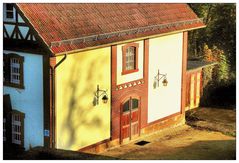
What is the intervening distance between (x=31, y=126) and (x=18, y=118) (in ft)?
2.58

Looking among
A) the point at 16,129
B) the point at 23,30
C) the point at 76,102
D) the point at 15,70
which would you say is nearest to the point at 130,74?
the point at 76,102

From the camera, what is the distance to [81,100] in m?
19.5

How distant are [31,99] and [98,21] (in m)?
4.16

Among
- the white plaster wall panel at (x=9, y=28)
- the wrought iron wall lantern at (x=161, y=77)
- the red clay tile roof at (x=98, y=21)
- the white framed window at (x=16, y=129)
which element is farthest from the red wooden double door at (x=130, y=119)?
the white plaster wall panel at (x=9, y=28)

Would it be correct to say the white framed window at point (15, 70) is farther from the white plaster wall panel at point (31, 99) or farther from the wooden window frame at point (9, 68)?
the white plaster wall panel at point (31, 99)

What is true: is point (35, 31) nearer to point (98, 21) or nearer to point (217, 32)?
point (98, 21)

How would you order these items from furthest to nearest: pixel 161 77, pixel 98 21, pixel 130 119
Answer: pixel 161 77, pixel 130 119, pixel 98 21

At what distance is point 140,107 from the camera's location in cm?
2286

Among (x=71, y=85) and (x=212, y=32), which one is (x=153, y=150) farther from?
(x=212, y=32)

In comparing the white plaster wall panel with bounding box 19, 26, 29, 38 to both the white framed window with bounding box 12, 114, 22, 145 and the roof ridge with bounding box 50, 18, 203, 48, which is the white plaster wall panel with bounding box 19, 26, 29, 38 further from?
the white framed window with bounding box 12, 114, 22, 145

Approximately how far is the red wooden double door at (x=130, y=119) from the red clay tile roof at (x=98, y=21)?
2841 mm

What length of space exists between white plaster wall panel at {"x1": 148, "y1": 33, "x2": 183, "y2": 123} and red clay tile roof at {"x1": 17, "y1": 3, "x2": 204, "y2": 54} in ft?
2.26

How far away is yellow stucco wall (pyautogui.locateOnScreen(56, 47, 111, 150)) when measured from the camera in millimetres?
18734

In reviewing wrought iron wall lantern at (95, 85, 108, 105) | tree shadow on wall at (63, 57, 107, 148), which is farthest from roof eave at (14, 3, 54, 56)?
wrought iron wall lantern at (95, 85, 108, 105)
